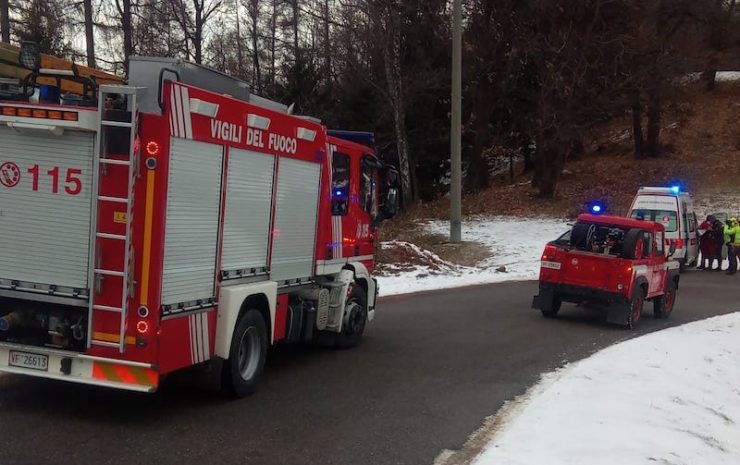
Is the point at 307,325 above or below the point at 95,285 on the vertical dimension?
below

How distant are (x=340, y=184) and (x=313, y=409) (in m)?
3.27

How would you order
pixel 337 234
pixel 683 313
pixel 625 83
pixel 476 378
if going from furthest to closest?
1. pixel 625 83
2. pixel 683 313
3. pixel 337 234
4. pixel 476 378

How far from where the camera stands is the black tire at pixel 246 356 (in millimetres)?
7051

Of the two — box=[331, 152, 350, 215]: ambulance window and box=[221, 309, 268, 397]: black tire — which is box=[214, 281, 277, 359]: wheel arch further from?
box=[331, 152, 350, 215]: ambulance window

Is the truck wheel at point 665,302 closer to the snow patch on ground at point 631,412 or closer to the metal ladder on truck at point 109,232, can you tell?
the snow patch on ground at point 631,412

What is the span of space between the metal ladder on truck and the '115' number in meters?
0.16

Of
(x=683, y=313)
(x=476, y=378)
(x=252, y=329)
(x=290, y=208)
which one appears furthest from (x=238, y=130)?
(x=683, y=313)

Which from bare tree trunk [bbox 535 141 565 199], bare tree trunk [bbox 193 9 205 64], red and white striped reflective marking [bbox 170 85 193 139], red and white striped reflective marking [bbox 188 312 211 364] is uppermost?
bare tree trunk [bbox 193 9 205 64]

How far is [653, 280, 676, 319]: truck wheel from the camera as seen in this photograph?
48.4ft

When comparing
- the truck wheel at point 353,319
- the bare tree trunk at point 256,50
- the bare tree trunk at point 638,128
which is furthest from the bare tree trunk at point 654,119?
the truck wheel at point 353,319

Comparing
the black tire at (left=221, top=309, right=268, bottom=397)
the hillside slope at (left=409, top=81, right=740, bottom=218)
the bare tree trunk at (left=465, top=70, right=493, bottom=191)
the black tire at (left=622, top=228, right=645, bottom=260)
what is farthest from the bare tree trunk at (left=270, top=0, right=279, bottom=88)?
the black tire at (left=221, top=309, right=268, bottom=397)

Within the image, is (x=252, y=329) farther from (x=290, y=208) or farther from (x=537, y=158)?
(x=537, y=158)

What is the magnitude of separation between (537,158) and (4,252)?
30.1 metres

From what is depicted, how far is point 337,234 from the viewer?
9461 millimetres
